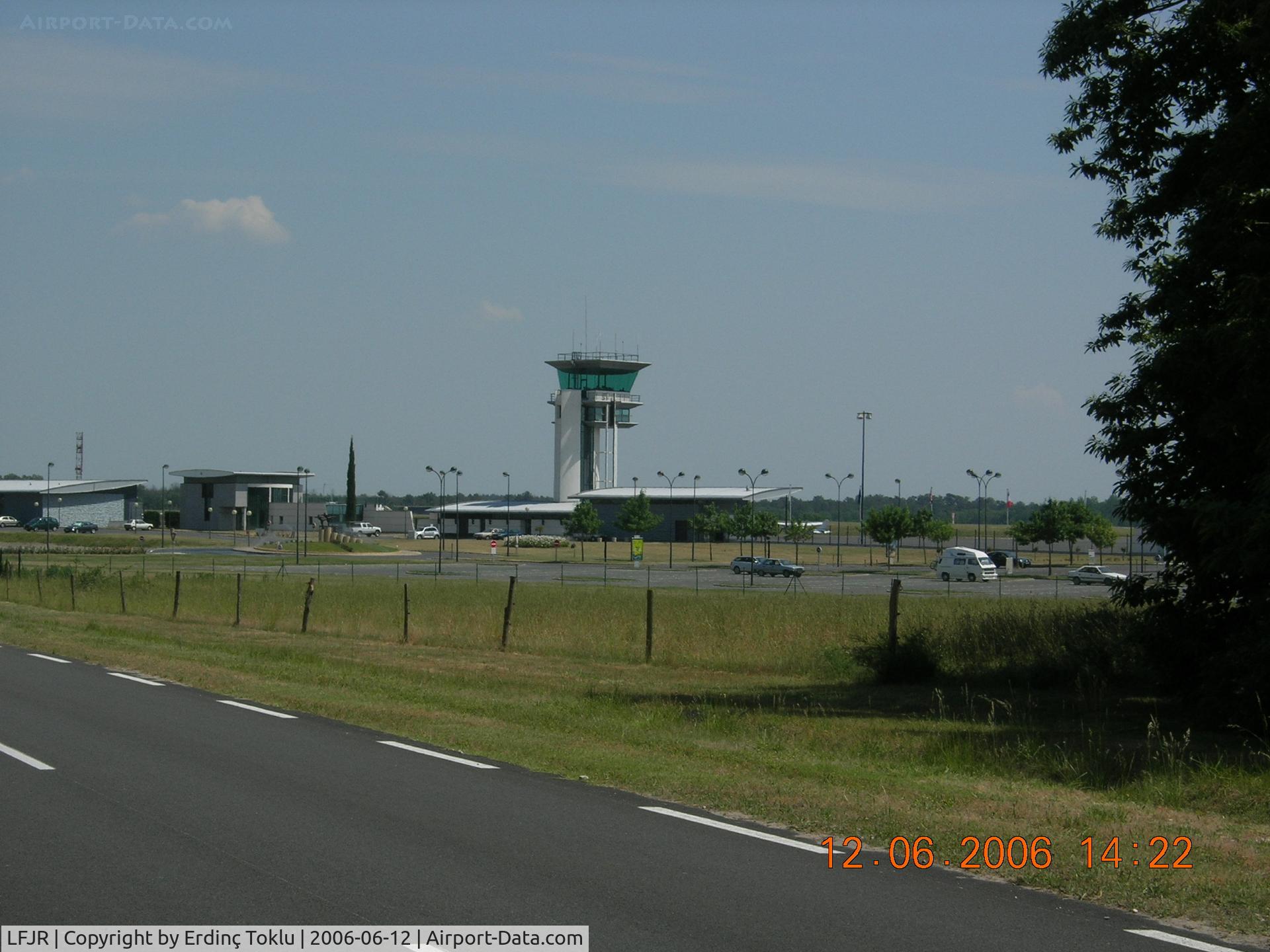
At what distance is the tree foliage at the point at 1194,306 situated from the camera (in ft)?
45.5

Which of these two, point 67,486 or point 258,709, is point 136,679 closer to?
point 258,709

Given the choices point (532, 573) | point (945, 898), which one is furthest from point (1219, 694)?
point (532, 573)

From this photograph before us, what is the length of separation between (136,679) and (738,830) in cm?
1254

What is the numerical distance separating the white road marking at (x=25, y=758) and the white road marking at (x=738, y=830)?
525 centimetres

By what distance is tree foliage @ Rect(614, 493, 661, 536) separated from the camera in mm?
117562

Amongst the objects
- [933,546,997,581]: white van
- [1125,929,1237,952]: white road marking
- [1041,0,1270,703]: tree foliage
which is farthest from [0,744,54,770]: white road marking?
[933,546,997,581]: white van

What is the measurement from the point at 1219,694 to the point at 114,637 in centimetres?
2129

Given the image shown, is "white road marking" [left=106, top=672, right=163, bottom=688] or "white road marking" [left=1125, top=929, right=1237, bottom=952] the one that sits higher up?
"white road marking" [left=1125, top=929, right=1237, bottom=952]

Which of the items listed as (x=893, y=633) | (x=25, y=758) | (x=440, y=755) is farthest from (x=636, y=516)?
(x=25, y=758)

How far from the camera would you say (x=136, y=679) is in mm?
18469

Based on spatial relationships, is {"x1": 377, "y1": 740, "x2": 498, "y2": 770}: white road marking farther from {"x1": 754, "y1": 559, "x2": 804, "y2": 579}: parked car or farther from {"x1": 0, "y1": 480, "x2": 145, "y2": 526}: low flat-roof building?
{"x1": 0, "y1": 480, "x2": 145, "y2": 526}: low flat-roof building

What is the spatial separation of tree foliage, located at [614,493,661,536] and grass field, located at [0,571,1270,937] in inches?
3281

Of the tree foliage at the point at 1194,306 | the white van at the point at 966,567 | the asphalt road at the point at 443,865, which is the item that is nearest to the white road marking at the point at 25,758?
the asphalt road at the point at 443,865

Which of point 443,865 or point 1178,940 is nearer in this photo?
point 1178,940
